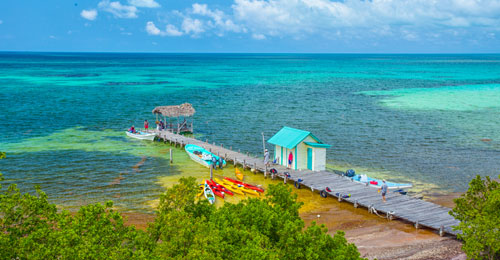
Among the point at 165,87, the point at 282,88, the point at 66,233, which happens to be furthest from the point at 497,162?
the point at 165,87

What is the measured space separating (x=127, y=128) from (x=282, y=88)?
49.9 meters

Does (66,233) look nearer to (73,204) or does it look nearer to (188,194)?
(188,194)

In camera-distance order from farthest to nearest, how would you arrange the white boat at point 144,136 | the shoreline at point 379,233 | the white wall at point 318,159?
the white boat at point 144,136 < the white wall at point 318,159 < the shoreline at point 379,233

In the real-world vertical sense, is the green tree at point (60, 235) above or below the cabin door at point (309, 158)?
above

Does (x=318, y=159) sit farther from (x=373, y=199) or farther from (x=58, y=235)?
(x=58, y=235)

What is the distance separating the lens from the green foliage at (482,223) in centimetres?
1678

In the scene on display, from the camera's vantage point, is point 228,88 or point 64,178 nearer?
point 64,178

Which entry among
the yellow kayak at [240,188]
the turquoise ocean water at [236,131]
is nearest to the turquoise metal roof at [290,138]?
the yellow kayak at [240,188]

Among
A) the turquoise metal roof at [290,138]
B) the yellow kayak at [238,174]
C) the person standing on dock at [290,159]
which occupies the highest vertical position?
the turquoise metal roof at [290,138]

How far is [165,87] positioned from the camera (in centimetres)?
9094

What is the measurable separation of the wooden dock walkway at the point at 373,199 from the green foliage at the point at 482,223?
9.20 feet

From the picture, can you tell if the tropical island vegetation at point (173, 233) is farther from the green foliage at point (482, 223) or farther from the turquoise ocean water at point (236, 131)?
the turquoise ocean water at point (236, 131)

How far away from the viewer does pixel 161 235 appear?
13477 millimetres

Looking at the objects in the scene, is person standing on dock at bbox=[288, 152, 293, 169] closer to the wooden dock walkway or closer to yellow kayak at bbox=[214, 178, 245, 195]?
the wooden dock walkway
